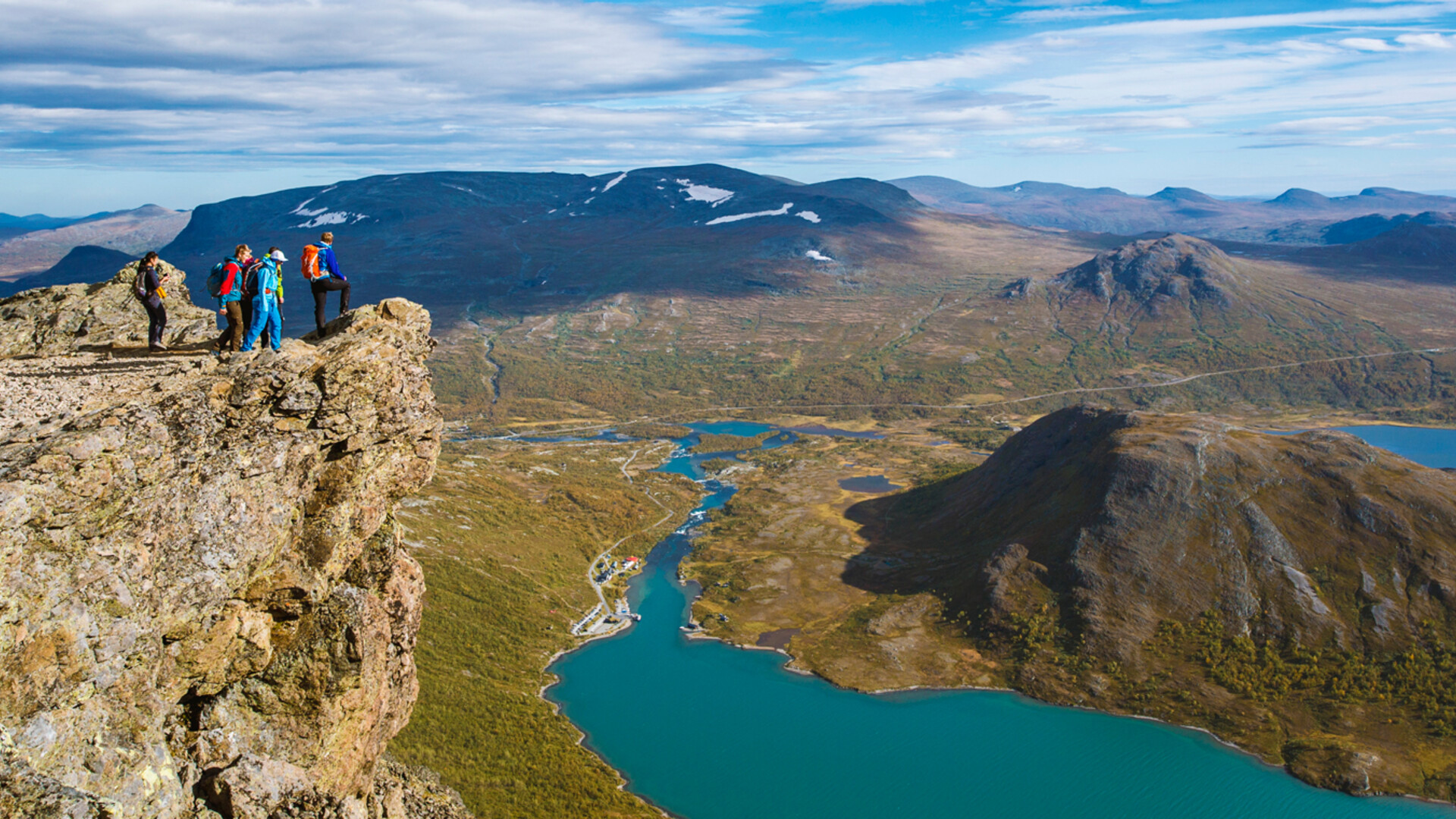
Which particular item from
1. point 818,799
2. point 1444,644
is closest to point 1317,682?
point 1444,644

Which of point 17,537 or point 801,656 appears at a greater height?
point 17,537

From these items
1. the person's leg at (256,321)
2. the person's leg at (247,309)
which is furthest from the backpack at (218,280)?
the person's leg at (256,321)

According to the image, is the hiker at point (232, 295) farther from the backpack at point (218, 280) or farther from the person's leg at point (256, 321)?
the person's leg at point (256, 321)

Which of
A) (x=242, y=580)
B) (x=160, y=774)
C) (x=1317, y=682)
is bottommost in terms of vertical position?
(x=1317, y=682)

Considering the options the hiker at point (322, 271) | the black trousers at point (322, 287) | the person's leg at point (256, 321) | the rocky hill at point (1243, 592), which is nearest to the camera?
the person's leg at point (256, 321)

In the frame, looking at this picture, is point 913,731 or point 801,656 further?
point 801,656

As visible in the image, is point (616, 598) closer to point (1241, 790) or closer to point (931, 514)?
point (931, 514)
